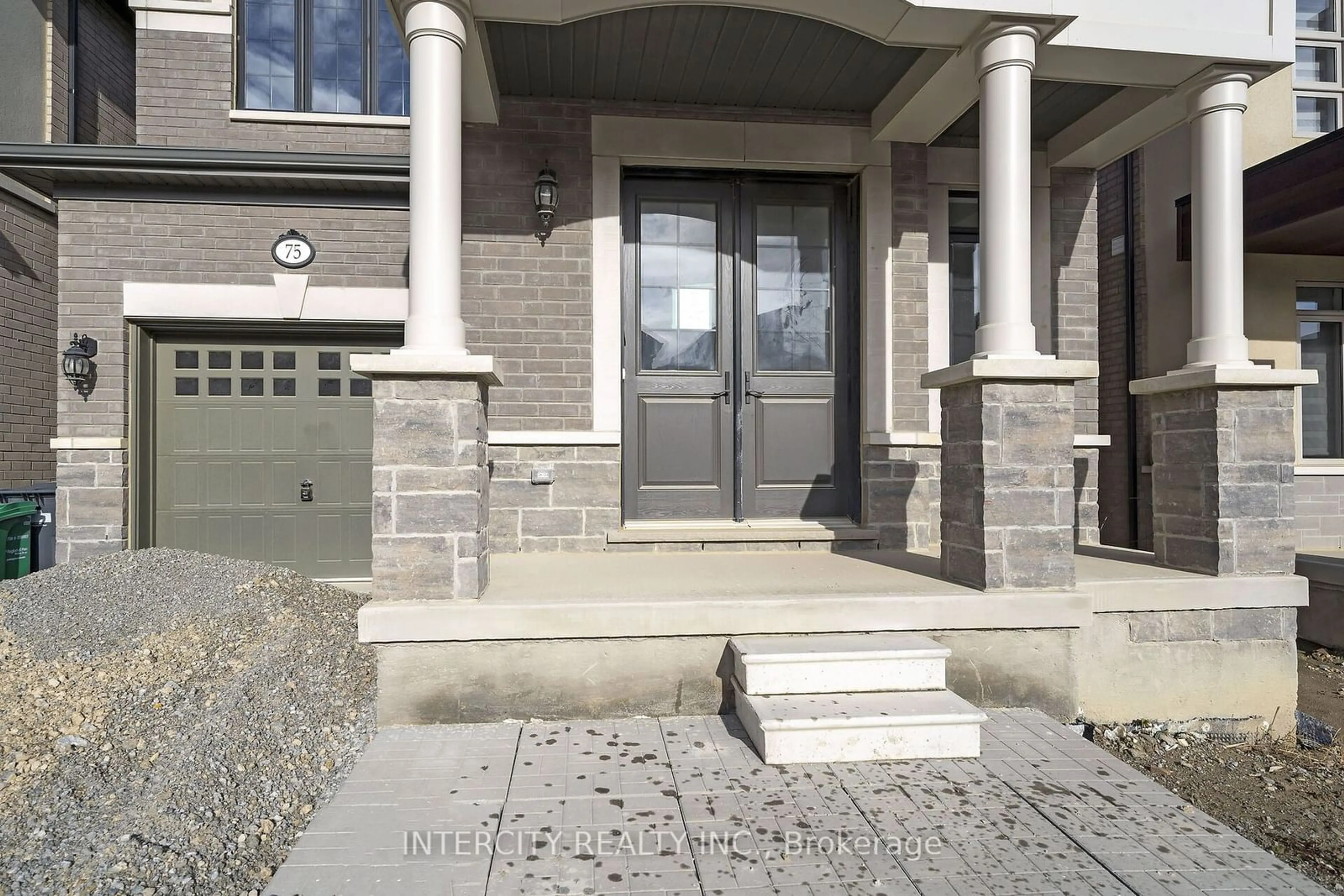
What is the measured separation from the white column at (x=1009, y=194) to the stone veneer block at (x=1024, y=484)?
25 centimetres

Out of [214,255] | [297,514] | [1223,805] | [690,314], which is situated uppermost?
[214,255]

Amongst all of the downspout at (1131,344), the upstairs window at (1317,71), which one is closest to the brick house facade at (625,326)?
the downspout at (1131,344)

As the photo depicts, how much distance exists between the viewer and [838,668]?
2920 mm

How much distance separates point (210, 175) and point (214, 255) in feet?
1.82

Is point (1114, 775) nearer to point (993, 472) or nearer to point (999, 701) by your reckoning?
point (999, 701)

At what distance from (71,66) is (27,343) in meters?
2.55

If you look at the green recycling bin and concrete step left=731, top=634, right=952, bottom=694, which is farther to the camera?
the green recycling bin

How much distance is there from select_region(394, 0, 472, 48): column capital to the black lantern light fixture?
1208 millimetres

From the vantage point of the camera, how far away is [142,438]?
5.43m

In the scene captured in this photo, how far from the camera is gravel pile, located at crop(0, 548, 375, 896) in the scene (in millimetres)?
2318

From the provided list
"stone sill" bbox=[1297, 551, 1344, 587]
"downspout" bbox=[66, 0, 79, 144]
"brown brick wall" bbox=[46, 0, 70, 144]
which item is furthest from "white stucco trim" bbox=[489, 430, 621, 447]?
"downspout" bbox=[66, 0, 79, 144]

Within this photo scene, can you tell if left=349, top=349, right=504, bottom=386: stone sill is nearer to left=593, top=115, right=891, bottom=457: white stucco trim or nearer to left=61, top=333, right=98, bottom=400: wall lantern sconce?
left=593, top=115, right=891, bottom=457: white stucco trim

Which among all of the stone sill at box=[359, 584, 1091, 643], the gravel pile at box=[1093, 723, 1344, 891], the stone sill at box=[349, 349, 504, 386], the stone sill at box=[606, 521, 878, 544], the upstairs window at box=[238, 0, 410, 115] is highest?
the upstairs window at box=[238, 0, 410, 115]

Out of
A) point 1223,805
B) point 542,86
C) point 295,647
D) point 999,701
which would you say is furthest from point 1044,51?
point 295,647
